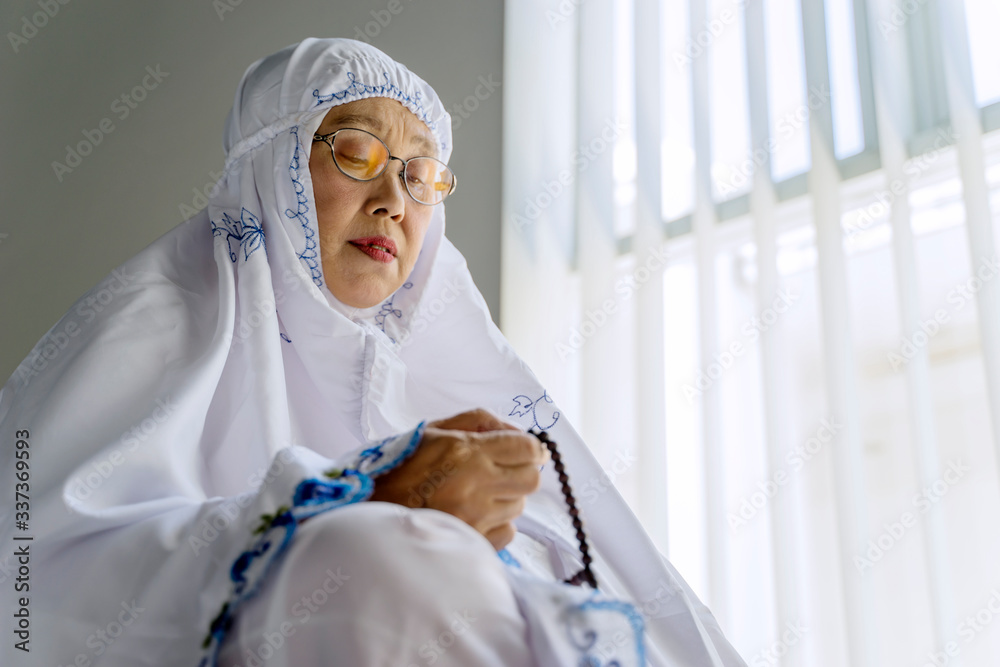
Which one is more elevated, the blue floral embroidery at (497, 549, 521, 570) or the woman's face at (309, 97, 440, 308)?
the woman's face at (309, 97, 440, 308)

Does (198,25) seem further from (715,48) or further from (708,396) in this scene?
(708,396)

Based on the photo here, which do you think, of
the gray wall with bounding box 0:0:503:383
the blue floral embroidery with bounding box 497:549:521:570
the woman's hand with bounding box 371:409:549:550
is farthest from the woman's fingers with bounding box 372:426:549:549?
the gray wall with bounding box 0:0:503:383

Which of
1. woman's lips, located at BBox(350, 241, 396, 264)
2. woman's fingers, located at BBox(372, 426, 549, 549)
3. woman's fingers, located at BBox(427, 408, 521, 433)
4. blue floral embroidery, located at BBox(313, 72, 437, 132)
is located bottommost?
woman's fingers, located at BBox(372, 426, 549, 549)

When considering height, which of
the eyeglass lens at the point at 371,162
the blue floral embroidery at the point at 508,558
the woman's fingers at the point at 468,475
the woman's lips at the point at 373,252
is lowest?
the blue floral embroidery at the point at 508,558

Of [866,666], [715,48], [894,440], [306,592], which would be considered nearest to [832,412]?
[894,440]

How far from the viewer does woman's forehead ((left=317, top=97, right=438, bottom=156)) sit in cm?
138

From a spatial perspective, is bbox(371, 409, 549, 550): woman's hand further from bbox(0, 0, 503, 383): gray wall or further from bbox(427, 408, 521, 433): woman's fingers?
bbox(0, 0, 503, 383): gray wall

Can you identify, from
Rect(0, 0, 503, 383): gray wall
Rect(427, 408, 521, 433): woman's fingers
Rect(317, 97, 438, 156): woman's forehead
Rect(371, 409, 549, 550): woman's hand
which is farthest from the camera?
Rect(0, 0, 503, 383): gray wall

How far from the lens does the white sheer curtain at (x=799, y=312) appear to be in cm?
146

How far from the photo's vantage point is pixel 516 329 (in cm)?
237

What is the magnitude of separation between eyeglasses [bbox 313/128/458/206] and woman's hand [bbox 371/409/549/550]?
691 mm

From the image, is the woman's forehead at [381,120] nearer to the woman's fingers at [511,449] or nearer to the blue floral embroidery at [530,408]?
the blue floral embroidery at [530,408]

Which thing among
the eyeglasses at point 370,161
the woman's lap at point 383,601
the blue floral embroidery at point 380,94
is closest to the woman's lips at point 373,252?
the eyeglasses at point 370,161

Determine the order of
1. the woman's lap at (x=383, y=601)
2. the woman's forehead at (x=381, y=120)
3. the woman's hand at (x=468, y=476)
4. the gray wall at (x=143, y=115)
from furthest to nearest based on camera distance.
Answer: the gray wall at (x=143, y=115), the woman's forehead at (x=381, y=120), the woman's hand at (x=468, y=476), the woman's lap at (x=383, y=601)
